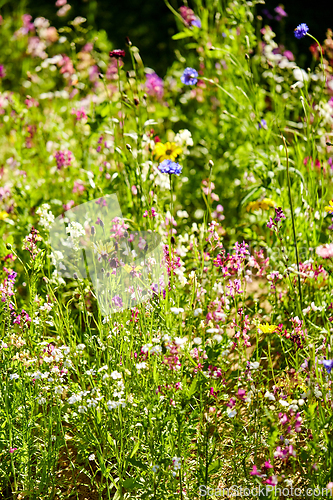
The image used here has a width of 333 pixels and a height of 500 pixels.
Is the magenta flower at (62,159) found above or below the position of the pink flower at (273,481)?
above

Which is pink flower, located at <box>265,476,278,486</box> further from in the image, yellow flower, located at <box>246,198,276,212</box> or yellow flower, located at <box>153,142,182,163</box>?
yellow flower, located at <box>153,142,182,163</box>

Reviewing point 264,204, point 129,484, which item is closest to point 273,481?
point 129,484

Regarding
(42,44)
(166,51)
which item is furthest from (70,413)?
(166,51)

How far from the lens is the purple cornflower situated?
385 cm

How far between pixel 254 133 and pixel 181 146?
56cm

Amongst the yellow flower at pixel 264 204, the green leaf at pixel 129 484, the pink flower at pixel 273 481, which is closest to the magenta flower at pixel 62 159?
the yellow flower at pixel 264 204

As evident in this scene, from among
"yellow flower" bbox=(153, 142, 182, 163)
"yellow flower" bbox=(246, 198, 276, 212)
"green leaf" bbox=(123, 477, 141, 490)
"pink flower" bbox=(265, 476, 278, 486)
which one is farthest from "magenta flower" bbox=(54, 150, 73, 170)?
"pink flower" bbox=(265, 476, 278, 486)

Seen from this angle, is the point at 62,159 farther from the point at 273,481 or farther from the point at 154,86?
the point at 273,481

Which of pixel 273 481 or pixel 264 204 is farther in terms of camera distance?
pixel 264 204

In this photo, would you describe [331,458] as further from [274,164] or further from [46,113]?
[46,113]

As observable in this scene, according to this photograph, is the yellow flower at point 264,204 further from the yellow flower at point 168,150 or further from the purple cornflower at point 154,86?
the purple cornflower at point 154,86

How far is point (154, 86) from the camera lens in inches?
151

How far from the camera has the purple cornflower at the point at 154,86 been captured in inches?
151

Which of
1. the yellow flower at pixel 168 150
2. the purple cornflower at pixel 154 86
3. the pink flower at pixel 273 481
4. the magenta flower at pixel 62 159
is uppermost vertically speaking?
the yellow flower at pixel 168 150
